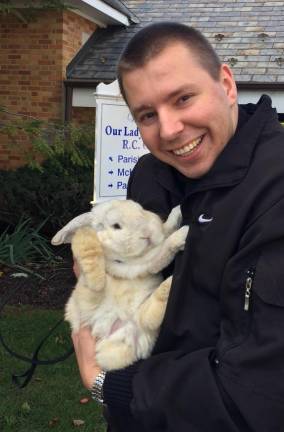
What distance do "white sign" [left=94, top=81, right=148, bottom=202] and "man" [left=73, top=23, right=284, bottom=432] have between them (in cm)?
440

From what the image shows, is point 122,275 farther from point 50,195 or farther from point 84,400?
point 50,195

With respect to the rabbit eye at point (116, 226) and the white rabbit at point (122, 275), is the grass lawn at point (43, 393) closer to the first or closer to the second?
the white rabbit at point (122, 275)

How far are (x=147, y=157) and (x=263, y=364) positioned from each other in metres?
1.05

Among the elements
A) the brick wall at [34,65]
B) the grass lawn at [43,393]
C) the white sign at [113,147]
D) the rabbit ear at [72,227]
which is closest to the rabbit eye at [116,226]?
the rabbit ear at [72,227]

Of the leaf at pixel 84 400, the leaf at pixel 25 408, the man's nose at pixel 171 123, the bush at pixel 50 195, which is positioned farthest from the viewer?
the bush at pixel 50 195

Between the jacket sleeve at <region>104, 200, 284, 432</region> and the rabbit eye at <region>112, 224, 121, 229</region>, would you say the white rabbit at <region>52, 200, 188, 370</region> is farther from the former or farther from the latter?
the jacket sleeve at <region>104, 200, 284, 432</region>

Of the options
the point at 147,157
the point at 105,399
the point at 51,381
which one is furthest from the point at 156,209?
the point at 51,381

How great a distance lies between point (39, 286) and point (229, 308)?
263 inches

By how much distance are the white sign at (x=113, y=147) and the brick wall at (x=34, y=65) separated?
4170mm

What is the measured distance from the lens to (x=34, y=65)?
1020 cm

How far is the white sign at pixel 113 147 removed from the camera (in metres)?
6.16

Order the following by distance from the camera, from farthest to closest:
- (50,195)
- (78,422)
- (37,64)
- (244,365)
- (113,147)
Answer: (37,64) → (50,195) → (113,147) → (78,422) → (244,365)

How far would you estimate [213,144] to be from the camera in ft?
5.51

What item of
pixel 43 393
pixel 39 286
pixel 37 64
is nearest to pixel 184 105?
pixel 43 393
